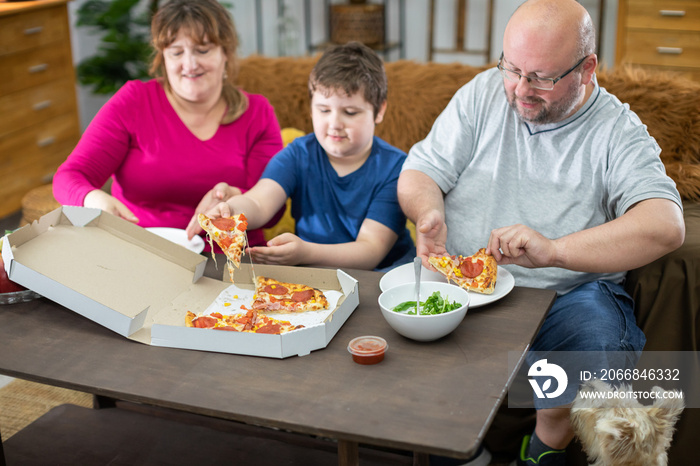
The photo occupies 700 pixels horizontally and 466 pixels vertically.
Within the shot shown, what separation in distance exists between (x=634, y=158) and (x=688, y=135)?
695 mm

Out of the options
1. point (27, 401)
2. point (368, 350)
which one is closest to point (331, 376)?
point (368, 350)

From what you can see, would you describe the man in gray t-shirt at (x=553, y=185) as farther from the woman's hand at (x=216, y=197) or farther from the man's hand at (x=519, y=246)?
the woman's hand at (x=216, y=197)

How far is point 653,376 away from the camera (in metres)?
1.90

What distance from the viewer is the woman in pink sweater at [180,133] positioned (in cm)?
206

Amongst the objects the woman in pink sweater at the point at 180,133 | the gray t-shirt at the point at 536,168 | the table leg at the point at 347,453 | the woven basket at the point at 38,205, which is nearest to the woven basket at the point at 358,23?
the woven basket at the point at 38,205

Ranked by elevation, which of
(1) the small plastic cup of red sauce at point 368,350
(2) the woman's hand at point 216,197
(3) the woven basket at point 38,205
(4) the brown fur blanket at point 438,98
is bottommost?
(3) the woven basket at point 38,205

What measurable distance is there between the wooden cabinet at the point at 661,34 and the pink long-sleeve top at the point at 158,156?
A: 8.97 feet

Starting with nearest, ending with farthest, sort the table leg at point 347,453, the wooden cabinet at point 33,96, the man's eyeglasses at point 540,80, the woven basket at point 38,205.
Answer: the table leg at point 347,453 → the man's eyeglasses at point 540,80 → the woven basket at point 38,205 → the wooden cabinet at point 33,96

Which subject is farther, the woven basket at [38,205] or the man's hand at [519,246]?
the woven basket at [38,205]

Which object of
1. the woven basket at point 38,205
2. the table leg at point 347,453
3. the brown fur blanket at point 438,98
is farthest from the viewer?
the woven basket at point 38,205

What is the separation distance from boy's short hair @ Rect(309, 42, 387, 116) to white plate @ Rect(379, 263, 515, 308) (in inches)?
20.6

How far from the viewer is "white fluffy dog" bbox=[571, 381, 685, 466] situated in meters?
1.24

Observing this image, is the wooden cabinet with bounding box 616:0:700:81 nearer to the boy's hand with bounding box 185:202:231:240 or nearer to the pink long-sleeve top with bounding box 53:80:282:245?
the pink long-sleeve top with bounding box 53:80:282:245

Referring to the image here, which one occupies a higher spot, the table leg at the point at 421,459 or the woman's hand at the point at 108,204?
the woman's hand at the point at 108,204
